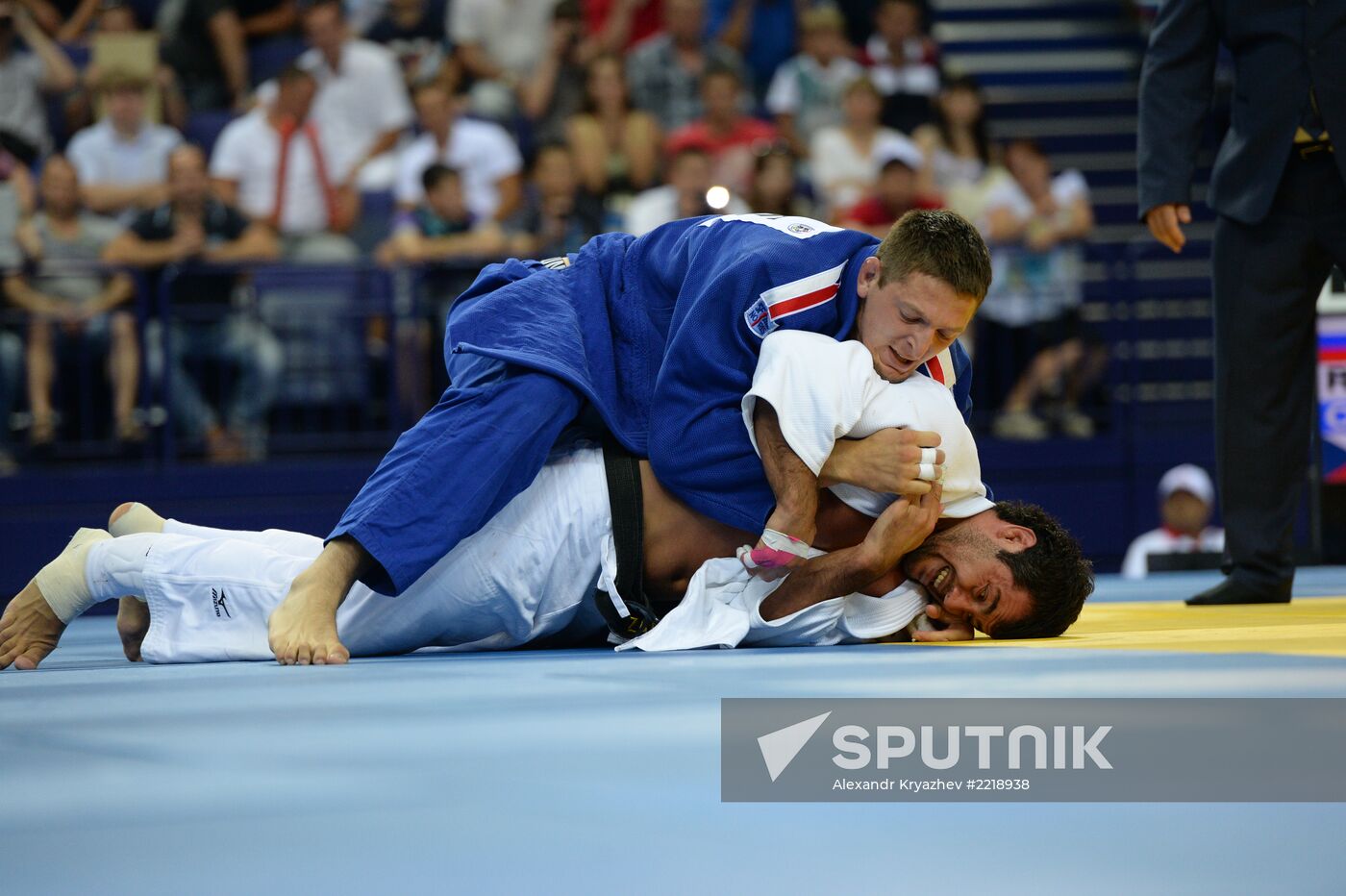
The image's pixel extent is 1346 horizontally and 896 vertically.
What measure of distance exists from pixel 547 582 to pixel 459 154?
15.8ft

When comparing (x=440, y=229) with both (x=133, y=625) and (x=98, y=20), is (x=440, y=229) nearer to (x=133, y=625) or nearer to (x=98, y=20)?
(x=98, y=20)

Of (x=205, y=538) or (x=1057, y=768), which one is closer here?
(x=1057, y=768)

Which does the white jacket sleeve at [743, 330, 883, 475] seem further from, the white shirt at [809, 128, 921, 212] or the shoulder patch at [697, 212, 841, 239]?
the white shirt at [809, 128, 921, 212]

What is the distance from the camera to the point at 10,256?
22.5ft

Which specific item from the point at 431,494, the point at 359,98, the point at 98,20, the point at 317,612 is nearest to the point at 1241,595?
the point at 431,494

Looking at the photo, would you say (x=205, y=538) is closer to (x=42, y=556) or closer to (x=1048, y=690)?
(x=1048, y=690)

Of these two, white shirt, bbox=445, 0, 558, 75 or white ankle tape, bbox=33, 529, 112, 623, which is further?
white shirt, bbox=445, 0, 558, 75

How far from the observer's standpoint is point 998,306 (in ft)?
24.5

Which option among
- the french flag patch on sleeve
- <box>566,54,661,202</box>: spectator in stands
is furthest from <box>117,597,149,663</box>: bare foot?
<box>566,54,661,202</box>: spectator in stands

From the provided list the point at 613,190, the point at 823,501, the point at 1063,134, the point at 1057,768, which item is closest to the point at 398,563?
the point at 823,501

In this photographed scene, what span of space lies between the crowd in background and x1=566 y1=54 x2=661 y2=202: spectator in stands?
1cm

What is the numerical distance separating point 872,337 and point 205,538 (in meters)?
1.41

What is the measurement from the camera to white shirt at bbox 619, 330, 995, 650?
2.91 metres

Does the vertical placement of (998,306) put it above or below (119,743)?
above
